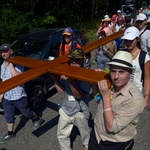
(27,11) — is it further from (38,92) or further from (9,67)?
(9,67)

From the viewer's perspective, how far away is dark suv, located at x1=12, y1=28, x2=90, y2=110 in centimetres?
550

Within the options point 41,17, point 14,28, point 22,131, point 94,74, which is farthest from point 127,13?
point 94,74

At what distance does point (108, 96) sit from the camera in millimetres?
2176

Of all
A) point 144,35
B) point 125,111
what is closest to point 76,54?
point 125,111

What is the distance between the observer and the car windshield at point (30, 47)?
6.03 m

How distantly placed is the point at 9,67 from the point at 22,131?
1467 mm

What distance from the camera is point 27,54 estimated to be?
6172 millimetres

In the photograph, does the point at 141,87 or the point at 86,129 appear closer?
the point at 141,87

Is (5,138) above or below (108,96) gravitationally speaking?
below

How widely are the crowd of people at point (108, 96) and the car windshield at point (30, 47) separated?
1.59m

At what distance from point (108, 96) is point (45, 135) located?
2.74 metres

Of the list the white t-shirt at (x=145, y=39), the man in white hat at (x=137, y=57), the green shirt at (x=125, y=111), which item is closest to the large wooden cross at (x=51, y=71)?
the green shirt at (x=125, y=111)

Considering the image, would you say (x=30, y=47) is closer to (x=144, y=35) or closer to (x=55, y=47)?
(x=55, y=47)

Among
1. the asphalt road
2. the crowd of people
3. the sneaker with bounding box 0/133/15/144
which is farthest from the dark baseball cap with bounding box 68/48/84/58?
the sneaker with bounding box 0/133/15/144
